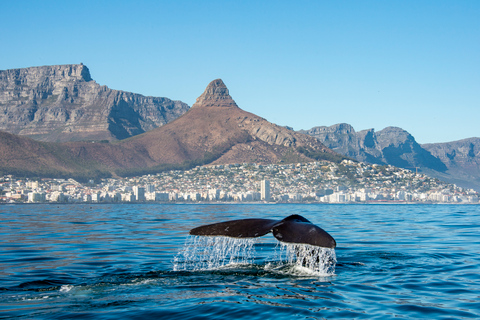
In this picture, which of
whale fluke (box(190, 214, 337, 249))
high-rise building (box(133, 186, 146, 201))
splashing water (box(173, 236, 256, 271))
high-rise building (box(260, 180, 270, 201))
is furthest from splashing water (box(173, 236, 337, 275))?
high-rise building (box(260, 180, 270, 201))

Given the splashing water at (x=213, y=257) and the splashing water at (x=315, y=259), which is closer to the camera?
the splashing water at (x=315, y=259)

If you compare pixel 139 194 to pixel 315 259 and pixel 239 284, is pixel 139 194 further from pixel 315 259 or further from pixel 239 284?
pixel 239 284

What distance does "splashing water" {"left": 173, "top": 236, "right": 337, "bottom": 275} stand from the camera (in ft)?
41.0

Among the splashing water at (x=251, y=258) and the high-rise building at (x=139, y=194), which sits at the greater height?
the high-rise building at (x=139, y=194)

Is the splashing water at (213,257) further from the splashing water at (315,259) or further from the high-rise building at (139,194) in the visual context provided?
the high-rise building at (139,194)

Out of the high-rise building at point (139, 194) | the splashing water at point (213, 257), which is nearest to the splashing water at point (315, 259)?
the splashing water at point (213, 257)

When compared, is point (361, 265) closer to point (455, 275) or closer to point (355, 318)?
point (455, 275)

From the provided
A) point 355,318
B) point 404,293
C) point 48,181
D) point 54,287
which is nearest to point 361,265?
point 404,293

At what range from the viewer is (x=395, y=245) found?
2056 centimetres

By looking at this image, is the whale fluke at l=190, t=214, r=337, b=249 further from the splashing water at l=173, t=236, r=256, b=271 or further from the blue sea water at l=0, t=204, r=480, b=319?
the splashing water at l=173, t=236, r=256, b=271

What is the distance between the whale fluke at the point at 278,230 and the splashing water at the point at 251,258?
24 cm

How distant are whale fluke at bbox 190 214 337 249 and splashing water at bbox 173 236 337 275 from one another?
241 mm

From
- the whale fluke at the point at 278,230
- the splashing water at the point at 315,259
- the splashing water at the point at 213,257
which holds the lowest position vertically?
the splashing water at the point at 213,257

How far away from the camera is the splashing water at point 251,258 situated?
12.5 metres
